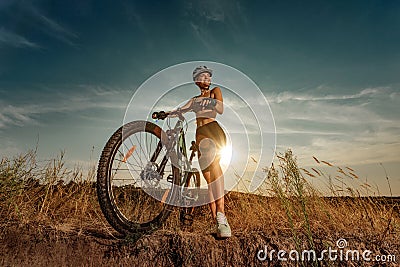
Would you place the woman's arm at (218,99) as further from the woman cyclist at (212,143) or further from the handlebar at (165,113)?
the handlebar at (165,113)

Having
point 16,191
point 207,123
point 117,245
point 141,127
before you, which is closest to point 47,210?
point 16,191

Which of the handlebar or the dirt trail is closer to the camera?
the dirt trail

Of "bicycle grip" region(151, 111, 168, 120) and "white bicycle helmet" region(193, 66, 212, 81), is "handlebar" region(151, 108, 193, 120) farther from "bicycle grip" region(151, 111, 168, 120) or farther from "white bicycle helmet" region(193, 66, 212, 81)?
"white bicycle helmet" region(193, 66, 212, 81)

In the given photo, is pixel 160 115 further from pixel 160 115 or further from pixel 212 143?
pixel 212 143

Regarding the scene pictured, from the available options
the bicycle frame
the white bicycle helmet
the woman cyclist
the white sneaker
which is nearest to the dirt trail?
the white sneaker

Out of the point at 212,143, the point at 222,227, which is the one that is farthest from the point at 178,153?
the point at 222,227

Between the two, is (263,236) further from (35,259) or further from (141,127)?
(35,259)

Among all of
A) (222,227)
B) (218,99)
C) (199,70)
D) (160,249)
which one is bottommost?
(160,249)

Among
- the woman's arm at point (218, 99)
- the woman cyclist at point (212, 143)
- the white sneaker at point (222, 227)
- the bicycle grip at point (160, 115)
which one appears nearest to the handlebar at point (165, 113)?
the bicycle grip at point (160, 115)

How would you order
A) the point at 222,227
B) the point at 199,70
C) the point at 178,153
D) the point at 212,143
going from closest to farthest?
the point at 222,227
the point at 212,143
the point at 178,153
the point at 199,70

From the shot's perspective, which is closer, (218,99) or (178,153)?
(218,99)

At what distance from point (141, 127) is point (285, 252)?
2.02 meters

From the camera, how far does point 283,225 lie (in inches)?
161

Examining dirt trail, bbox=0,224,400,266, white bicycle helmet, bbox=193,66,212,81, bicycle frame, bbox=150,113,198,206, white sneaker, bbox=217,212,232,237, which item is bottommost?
dirt trail, bbox=0,224,400,266
